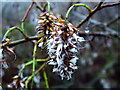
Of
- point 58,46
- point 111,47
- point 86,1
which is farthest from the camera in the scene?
point 111,47

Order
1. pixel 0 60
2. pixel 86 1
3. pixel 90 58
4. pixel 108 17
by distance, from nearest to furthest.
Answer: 1. pixel 0 60
2. pixel 86 1
3. pixel 108 17
4. pixel 90 58

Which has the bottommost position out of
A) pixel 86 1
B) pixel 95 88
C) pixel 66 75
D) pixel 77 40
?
pixel 95 88

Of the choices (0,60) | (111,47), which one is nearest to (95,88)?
(111,47)

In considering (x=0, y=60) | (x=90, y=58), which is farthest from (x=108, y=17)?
(x=0, y=60)

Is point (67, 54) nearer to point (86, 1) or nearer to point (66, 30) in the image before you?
point (66, 30)

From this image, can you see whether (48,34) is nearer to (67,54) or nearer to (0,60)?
(67,54)

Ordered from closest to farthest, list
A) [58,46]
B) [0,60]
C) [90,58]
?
1. [58,46]
2. [0,60]
3. [90,58]

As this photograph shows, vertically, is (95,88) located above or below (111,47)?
below

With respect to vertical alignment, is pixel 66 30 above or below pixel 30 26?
below

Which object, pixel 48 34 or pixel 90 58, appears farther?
pixel 90 58
